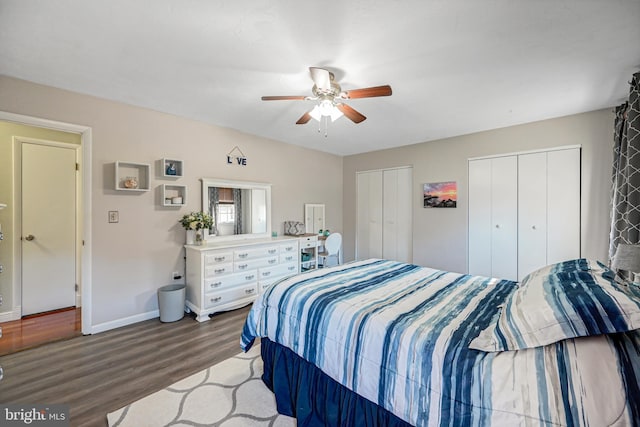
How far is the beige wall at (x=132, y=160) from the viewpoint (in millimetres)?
2580

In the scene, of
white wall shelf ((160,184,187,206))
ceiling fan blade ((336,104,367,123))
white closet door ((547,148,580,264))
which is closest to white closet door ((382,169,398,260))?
white closet door ((547,148,580,264))

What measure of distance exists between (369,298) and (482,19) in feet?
6.13

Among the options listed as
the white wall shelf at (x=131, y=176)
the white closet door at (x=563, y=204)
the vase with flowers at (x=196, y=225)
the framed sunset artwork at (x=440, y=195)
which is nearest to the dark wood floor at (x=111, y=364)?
the vase with flowers at (x=196, y=225)

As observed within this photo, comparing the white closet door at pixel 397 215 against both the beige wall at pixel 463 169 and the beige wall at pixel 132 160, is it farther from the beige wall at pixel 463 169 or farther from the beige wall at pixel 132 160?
the beige wall at pixel 132 160

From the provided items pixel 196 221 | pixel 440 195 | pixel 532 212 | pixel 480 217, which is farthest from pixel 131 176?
pixel 532 212

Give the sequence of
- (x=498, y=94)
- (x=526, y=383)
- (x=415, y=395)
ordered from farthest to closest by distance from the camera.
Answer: (x=498, y=94) < (x=415, y=395) < (x=526, y=383)

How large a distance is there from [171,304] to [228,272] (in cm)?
69

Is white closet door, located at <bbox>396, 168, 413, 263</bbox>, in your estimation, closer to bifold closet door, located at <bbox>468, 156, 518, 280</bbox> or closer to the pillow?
bifold closet door, located at <bbox>468, 156, 518, 280</bbox>

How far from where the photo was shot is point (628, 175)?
221 centimetres

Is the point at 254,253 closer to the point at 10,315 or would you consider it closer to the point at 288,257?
the point at 288,257

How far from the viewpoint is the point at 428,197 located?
4414 mm

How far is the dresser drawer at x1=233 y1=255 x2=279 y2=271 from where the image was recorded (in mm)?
3352

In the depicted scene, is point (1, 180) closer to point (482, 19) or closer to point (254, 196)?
point (254, 196)

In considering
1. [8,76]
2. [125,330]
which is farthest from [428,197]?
[8,76]
